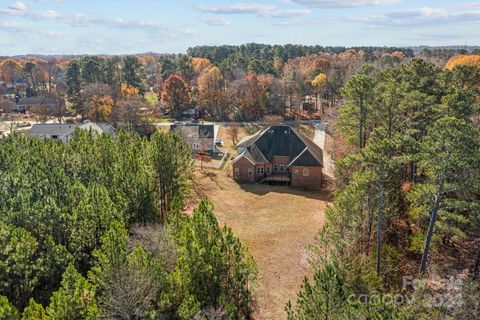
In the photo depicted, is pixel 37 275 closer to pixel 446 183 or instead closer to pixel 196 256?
pixel 196 256

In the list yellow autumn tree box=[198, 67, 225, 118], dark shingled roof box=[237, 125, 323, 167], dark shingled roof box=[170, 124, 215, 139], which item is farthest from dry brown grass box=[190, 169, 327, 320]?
yellow autumn tree box=[198, 67, 225, 118]

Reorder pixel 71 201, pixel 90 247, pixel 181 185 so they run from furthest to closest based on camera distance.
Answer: pixel 181 185, pixel 71 201, pixel 90 247

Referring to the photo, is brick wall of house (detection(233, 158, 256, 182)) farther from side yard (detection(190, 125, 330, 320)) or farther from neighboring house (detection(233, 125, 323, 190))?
side yard (detection(190, 125, 330, 320))

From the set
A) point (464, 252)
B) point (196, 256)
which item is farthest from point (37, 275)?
point (464, 252)

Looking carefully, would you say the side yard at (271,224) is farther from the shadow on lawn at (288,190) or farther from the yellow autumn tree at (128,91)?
the yellow autumn tree at (128,91)

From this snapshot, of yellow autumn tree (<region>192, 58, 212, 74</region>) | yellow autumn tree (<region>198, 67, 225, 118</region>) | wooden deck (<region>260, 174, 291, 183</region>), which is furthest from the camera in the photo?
yellow autumn tree (<region>192, 58, 212, 74</region>)

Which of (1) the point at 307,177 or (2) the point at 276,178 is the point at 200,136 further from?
(1) the point at 307,177

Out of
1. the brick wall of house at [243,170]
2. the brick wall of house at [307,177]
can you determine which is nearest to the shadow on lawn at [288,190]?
the brick wall of house at [307,177]
